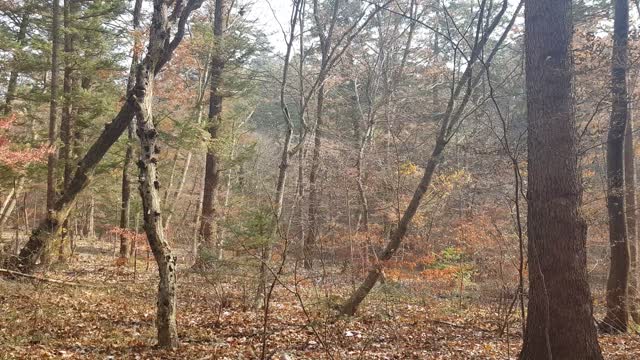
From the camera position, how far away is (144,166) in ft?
20.3

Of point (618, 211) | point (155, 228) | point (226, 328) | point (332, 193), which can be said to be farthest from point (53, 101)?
point (618, 211)

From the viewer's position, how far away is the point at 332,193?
21109mm

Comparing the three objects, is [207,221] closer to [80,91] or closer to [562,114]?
[80,91]

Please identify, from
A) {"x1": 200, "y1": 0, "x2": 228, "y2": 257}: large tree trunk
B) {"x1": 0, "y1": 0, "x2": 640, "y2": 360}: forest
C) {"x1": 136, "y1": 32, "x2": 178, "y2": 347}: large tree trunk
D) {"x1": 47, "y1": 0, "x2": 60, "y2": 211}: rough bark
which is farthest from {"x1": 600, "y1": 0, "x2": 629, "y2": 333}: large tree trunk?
{"x1": 47, "y1": 0, "x2": 60, "y2": 211}: rough bark

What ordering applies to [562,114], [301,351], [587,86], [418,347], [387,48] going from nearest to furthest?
[562,114], [301,351], [418,347], [587,86], [387,48]

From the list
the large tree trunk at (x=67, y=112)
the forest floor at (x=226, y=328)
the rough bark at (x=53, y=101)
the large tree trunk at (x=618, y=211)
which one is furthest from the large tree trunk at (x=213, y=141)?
the large tree trunk at (x=618, y=211)

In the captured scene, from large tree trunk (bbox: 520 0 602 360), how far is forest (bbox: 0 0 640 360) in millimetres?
20

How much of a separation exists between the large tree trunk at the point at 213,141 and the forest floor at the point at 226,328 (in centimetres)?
288

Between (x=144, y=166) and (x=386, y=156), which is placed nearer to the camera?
(x=144, y=166)

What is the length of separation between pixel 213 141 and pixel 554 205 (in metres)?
11.6

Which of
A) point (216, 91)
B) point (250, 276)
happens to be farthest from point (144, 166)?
point (216, 91)

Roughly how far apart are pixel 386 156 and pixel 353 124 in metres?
5.84

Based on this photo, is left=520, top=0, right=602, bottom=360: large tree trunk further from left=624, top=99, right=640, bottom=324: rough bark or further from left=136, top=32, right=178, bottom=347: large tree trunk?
left=624, top=99, right=640, bottom=324: rough bark

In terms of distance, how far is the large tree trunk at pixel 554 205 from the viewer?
187 inches
